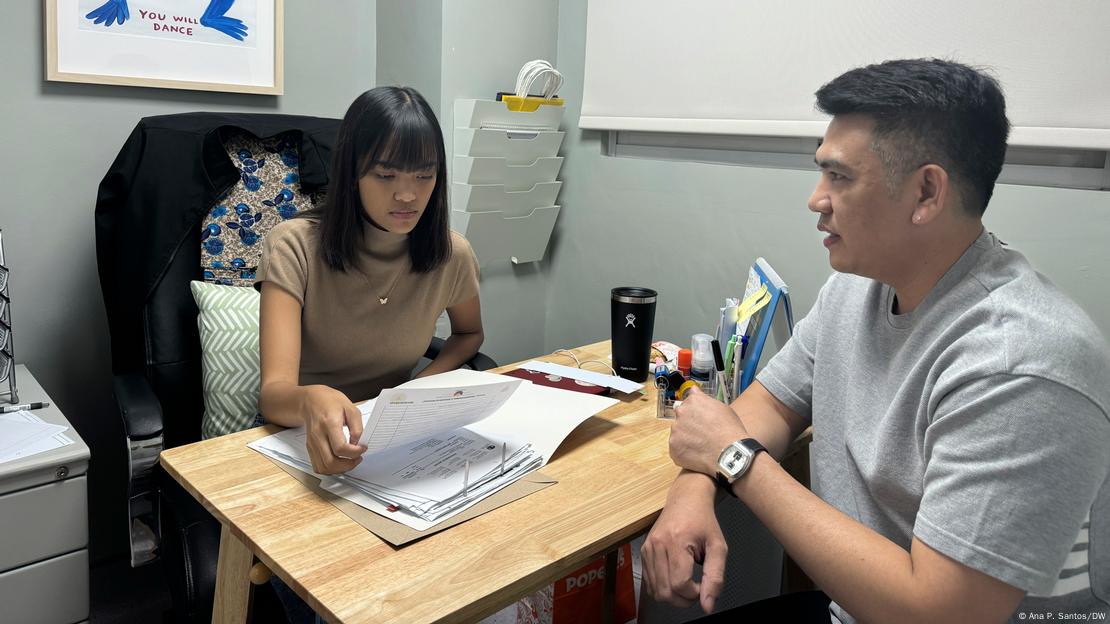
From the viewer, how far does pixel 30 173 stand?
187 cm

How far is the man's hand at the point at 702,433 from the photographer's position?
111cm

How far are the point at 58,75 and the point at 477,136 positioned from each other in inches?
41.5

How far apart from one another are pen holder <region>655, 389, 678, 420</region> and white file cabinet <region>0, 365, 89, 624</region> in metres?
1.05

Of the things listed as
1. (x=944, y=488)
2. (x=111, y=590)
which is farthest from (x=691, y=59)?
(x=111, y=590)

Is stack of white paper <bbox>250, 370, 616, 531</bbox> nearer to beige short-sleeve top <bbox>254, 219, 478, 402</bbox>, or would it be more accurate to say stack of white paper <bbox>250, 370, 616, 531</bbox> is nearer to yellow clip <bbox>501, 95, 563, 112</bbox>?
beige short-sleeve top <bbox>254, 219, 478, 402</bbox>

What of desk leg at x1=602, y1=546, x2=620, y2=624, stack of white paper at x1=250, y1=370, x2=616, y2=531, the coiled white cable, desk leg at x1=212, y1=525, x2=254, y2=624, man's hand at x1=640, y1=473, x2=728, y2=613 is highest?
the coiled white cable

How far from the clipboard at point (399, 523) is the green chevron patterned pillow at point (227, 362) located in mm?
582

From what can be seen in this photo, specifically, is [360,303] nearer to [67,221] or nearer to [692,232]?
[67,221]

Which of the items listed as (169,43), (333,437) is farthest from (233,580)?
(169,43)

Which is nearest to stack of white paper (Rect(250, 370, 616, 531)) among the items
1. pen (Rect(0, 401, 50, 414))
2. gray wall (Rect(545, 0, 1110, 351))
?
pen (Rect(0, 401, 50, 414))

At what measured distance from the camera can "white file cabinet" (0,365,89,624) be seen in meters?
1.41

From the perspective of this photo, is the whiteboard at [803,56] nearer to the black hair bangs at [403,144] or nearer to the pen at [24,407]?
the black hair bangs at [403,144]

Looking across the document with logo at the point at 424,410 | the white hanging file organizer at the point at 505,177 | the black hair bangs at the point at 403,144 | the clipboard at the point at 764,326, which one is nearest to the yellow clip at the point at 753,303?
the clipboard at the point at 764,326

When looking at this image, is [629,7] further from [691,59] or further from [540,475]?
[540,475]
